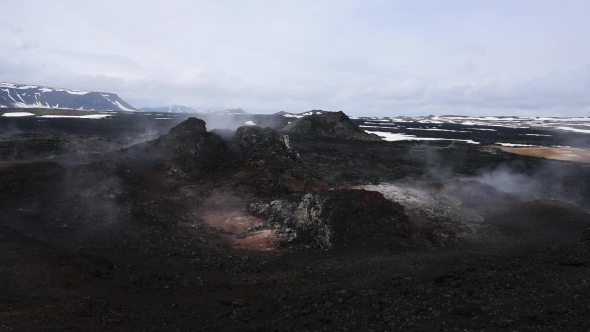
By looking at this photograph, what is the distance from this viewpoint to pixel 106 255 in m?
14.3

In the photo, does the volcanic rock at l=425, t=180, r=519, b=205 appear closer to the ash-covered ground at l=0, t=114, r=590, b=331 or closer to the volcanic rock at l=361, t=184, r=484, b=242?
the ash-covered ground at l=0, t=114, r=590, b=331

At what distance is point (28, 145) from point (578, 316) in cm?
3720

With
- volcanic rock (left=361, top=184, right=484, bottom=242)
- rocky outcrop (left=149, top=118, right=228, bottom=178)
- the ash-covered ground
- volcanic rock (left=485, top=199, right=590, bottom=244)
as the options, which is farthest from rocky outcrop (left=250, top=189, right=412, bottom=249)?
rocky outcrop (left=149, top=118, right=228, bottom=178)

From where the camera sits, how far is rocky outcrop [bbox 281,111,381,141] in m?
63.5

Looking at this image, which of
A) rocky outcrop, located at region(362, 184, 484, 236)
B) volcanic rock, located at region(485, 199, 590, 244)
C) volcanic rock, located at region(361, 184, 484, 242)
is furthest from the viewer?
rocky outcrop, located at region(362, 184, 484, 236)

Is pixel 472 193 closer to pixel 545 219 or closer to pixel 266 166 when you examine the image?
pixel 545 219

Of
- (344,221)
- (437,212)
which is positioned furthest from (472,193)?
(344,221)

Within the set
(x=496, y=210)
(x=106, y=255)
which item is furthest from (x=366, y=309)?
(x=496, y=210)

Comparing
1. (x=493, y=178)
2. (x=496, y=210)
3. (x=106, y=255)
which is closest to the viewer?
(x=106, y=255)

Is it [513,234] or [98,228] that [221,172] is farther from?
[513,234]

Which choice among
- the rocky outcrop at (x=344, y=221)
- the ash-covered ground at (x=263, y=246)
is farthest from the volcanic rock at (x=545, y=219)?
the rocky outcrop at (x=344, y=221)

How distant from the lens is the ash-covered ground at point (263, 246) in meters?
9.33

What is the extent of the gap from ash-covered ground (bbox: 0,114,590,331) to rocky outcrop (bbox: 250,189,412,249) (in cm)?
7

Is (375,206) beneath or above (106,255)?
above
